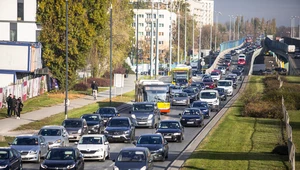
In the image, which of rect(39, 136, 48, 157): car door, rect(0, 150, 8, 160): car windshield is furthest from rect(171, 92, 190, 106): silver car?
rect(0, 150, 8, 160): car windshield

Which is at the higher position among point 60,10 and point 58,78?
point 60,10

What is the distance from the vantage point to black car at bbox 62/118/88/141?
42906 mm

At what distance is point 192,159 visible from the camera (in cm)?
3469

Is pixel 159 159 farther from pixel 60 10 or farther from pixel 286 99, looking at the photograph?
pixel 60 10

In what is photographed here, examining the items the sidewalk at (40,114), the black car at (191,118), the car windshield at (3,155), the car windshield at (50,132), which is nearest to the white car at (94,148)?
the car windshield at (50,132)

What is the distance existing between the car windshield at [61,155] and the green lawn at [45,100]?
28238mm

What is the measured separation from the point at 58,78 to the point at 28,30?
65.7ft

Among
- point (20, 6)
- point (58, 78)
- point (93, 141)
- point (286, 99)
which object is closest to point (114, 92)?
point (58, 78)

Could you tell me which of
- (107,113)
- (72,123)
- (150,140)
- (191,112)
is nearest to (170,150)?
(150,140)

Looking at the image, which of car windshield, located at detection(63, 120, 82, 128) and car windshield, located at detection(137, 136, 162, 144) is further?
car windshield, located at detection(63, 120, 82, 128)

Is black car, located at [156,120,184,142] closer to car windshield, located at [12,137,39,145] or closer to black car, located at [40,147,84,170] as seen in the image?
car windshield, located at [12,137,39,145]

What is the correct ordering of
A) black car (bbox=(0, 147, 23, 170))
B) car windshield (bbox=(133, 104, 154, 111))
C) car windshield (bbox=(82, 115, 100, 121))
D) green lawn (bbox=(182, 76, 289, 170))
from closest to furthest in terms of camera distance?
black car (bbox=(0, 147, 23, 170)) < green lawn (bbox=(182, 76, 289, 170)) < car windshield (bbox=(82, 115, 100, 121)) < car windshield (bbox=(133, 104, 154, 111))

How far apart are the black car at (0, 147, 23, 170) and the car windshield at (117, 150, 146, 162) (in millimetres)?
3975

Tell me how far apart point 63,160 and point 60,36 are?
51.8 m
